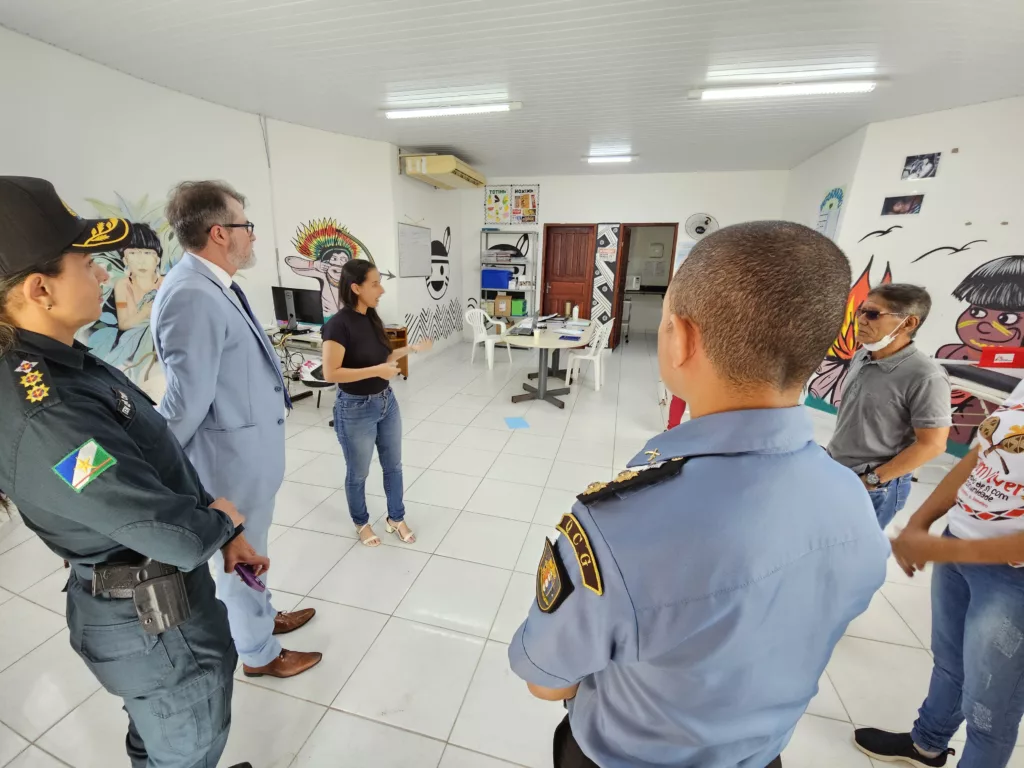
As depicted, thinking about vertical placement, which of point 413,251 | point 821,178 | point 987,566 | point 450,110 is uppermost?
point 450,110

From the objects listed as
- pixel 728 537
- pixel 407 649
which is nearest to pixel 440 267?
pixel 407 649

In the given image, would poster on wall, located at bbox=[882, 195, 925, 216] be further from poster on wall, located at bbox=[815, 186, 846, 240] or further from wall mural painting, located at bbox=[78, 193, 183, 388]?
wall mural painting, located at bbox=[78, 193, 183, 388]

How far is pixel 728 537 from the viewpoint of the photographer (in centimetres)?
50

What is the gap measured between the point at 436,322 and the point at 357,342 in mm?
5236

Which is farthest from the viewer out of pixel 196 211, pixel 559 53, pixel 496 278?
pixel 496 278

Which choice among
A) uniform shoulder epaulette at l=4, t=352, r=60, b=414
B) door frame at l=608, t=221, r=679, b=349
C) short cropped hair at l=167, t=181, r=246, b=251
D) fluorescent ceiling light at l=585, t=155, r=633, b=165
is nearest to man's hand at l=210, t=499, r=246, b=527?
uniform shoulder epaulette at l=4, t=352, r=60, b=414

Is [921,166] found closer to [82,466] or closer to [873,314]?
[873,314]

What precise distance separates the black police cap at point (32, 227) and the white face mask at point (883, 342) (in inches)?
92.9

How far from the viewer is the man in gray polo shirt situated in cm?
154

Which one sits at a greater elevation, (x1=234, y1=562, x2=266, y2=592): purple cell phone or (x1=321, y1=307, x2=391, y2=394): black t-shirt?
(x1=321, y1=307, x2=391, y2=394): black t-shirt

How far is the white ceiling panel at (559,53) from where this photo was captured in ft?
8.02

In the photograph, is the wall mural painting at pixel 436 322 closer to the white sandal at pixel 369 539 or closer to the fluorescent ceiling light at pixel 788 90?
the white sandal at pixel 369 539

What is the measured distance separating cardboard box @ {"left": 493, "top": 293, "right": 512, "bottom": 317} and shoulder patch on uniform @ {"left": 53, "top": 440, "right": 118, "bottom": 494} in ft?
23.0

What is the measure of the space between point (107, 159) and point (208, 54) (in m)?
1.17
